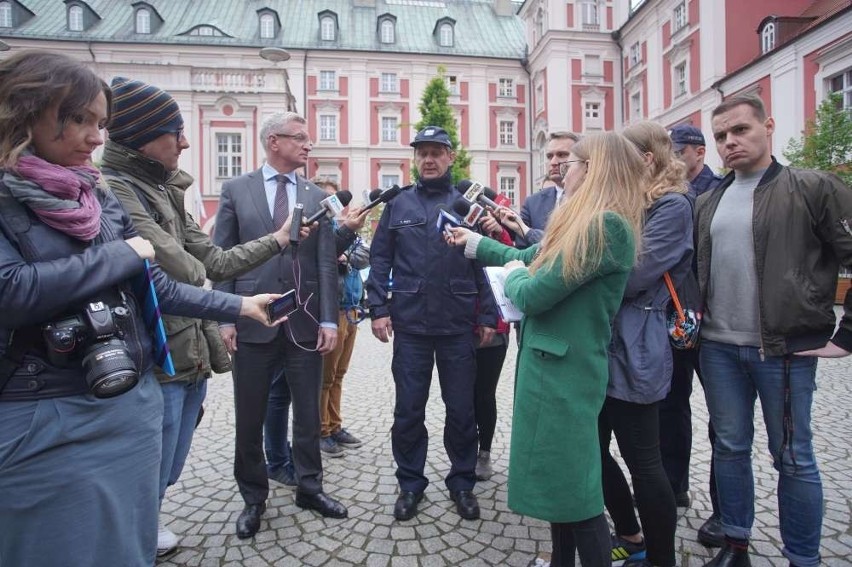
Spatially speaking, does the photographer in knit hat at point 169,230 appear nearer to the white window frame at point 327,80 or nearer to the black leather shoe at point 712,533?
the black leather shoe at point 712,533

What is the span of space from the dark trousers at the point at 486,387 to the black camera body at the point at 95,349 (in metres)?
2.59

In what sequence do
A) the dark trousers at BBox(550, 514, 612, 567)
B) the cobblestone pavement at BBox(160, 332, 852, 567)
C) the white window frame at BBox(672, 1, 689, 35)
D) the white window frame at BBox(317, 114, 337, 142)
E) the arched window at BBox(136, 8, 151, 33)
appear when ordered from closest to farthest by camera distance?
1. the dark trousers at BBox(550, 514, 612, 567)
2. the cobblestone pavement at BBox(160, 332, 852, 567)
3. the white window frame at BBox(672, 1, 689, 35)
4. the arched window at BBox(136, 8, 151, 33)
5. the white window frame at BBox(317, 114, 337, 142)

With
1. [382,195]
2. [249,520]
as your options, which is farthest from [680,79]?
[249,520]

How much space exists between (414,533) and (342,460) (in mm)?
1298

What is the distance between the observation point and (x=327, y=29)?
→ 37906 mm

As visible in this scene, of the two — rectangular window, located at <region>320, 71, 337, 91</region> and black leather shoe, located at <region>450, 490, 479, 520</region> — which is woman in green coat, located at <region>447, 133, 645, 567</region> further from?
rectangular window, located at <region>320, 71, 337, 91</region>

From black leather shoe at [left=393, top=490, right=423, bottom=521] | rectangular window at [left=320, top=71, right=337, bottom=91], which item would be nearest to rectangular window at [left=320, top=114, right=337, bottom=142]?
rectangular window at [left=320, top=71, right=337, bottom=91]

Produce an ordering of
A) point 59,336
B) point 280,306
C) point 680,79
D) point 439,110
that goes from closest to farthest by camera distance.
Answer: point 59,336
point 280,306
point 680,79
point 439,110

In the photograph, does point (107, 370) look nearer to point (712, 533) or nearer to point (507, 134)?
point (712, 533)

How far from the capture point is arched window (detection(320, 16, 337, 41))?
1485 inches

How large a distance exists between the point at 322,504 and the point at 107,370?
2.09 m

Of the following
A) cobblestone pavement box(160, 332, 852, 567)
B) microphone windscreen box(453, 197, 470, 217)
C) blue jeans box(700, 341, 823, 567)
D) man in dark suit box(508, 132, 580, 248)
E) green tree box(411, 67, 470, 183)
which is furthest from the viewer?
green tree box(411, 67, 470, 183)

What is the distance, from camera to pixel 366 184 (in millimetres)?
36969

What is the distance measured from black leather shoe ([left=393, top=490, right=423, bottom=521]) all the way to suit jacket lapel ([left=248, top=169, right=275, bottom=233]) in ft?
5.88
